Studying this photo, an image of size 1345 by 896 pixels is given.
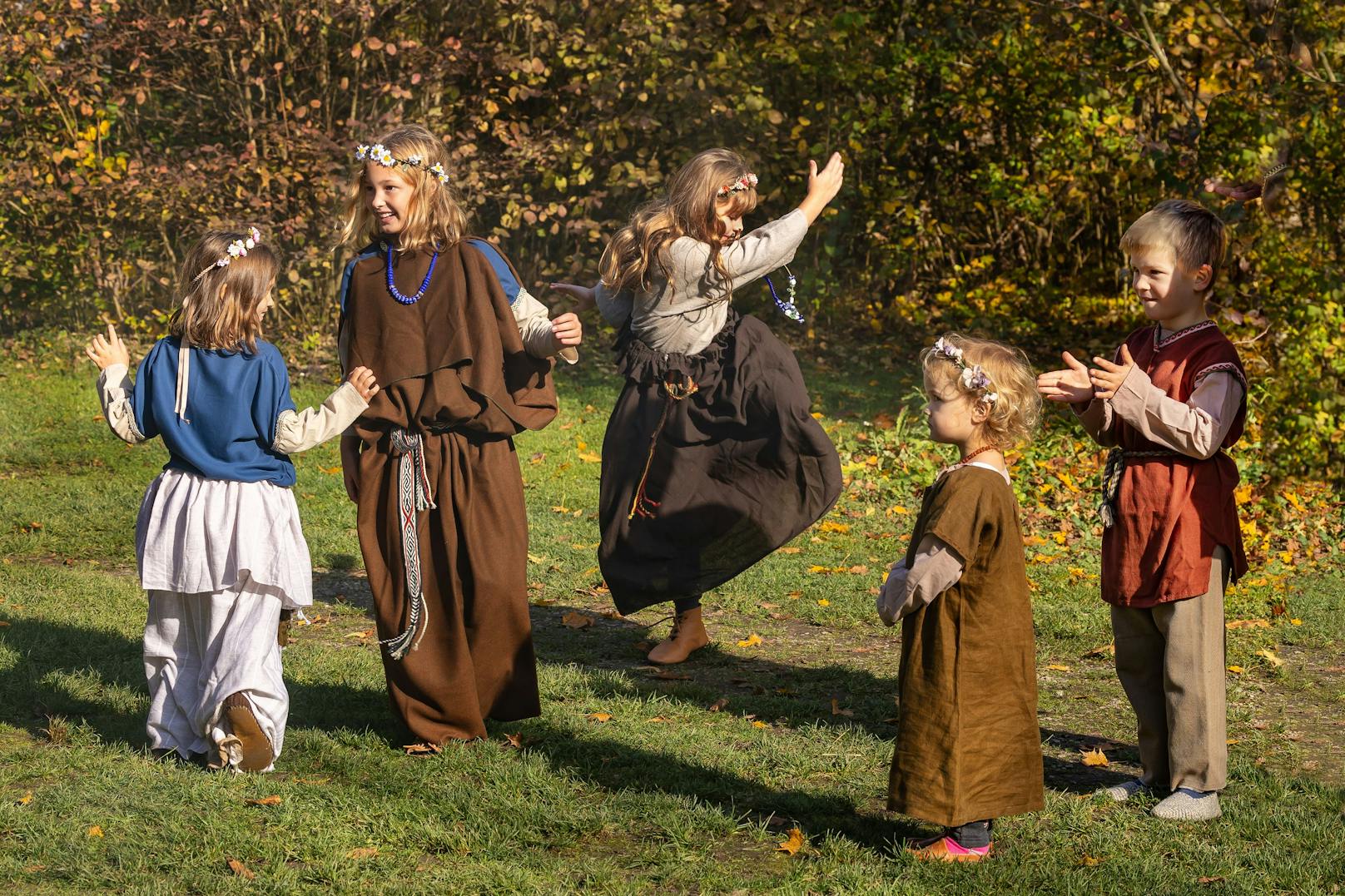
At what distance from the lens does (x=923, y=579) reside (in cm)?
374

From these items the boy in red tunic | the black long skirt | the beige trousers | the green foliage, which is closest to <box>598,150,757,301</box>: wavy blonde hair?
the black long skirt

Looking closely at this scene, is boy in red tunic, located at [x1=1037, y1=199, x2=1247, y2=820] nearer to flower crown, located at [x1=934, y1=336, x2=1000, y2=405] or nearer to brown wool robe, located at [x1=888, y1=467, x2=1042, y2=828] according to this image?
flower crown, located at [x1=934, y1=336, x2=1000, y2=405]

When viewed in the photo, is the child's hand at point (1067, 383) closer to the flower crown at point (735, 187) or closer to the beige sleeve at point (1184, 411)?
the beige sleeve at point (1184, 411)

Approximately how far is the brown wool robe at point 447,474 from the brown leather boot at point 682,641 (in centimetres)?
133

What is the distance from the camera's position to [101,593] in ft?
23.2

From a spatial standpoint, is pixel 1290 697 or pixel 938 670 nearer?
pixel 938 670

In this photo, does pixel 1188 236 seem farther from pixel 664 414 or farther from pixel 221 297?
pixel 221 297

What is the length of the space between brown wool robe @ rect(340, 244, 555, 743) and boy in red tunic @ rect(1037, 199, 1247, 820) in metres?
1.90

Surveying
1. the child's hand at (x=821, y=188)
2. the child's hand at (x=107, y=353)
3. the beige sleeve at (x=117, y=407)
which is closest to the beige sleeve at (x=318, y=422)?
the beige sleeve at (x=117, y=407)

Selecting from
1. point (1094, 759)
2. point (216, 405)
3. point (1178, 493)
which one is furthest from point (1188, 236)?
point (216, 405)

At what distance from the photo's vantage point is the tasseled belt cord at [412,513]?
15.9ft

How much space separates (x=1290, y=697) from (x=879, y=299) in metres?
8.53

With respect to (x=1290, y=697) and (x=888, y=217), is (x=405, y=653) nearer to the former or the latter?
(x=1290, y=697)

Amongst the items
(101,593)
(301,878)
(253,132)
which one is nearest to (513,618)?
(301,878)
